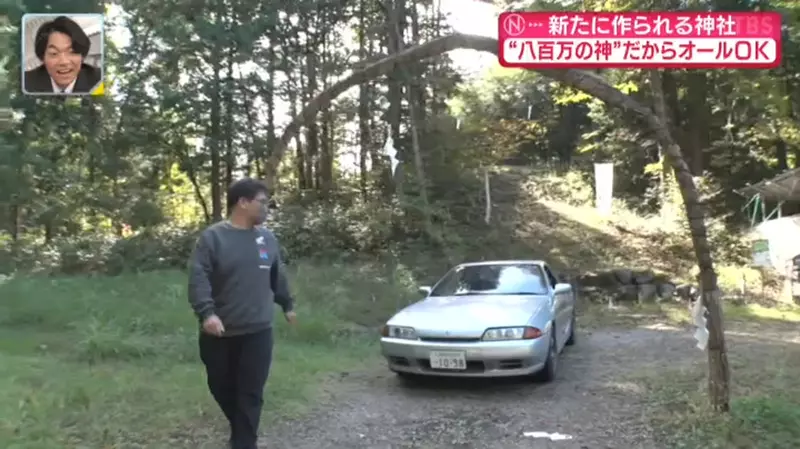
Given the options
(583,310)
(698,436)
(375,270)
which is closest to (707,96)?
(583,310)

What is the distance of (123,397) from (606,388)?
4.34 metres

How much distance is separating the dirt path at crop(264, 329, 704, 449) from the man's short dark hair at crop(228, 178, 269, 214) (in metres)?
1.87

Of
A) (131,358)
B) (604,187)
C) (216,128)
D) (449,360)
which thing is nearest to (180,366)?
(131,358)

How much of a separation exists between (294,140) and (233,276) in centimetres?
1286

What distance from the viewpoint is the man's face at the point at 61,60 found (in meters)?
4.29

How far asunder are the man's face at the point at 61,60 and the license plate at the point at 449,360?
3799mm

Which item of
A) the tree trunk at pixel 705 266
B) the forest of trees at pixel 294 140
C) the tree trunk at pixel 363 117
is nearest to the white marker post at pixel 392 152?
the forest of trees at pixel 294 140

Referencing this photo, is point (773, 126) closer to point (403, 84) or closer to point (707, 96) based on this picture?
point (707, 96)

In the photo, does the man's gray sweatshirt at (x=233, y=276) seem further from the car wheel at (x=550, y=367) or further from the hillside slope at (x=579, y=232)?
the hillside slope at (x=579, y=232)

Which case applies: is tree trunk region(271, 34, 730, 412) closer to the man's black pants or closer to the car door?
the man's black pants

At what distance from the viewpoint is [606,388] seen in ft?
22.4

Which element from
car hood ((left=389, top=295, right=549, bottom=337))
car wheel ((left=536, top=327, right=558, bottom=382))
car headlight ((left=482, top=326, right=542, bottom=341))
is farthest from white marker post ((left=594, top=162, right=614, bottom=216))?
car headlight ((left=482, top=326, right=542, bottom=341))

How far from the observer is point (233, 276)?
4227mm
